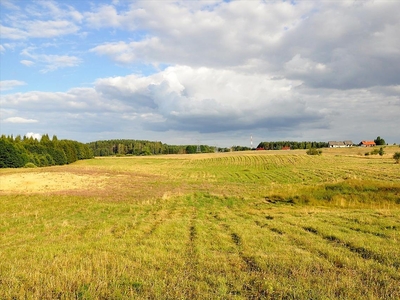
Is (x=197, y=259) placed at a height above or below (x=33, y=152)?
below

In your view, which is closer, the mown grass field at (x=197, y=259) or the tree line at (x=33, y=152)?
the mown grass field at (x=197, y=259)

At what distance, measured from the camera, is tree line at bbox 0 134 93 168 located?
259 feet

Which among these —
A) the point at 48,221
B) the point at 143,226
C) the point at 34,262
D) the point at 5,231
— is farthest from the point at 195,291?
the point at 48,221

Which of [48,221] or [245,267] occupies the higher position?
[245,267]

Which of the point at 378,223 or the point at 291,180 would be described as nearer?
the point at 378,223

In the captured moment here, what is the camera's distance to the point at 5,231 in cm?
1720

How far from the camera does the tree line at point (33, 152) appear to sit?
7881cm

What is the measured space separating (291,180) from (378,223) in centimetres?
3523

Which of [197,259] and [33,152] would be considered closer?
[197,259]

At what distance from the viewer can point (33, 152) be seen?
3659 inches

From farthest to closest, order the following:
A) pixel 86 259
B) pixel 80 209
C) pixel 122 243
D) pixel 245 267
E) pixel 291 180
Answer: pixel 291 180 → pixel 80 209 → pixel 122 243 → pixel 86 259 → pixel 245 267

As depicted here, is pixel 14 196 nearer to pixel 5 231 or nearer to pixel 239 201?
pixel 5 231

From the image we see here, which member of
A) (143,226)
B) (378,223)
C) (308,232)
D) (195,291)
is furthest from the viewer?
(143,226)

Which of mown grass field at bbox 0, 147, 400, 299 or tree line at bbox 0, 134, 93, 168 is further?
tree line at bbox 0, 134, 93, 168
